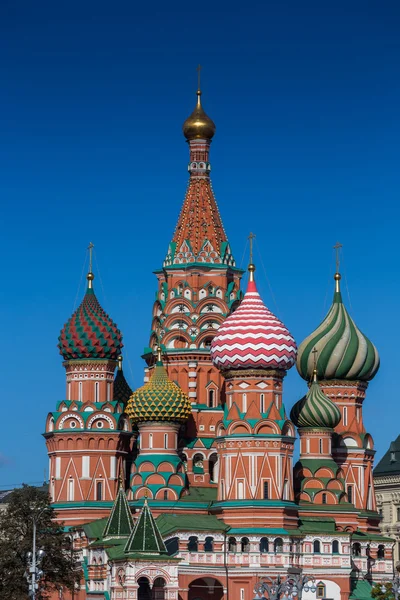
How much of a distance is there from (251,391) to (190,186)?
1146 centimetres

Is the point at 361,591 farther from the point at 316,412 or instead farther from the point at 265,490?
the point at 316,412

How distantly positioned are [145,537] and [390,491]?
3444 cm

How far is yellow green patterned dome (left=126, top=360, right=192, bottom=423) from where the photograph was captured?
66.7m

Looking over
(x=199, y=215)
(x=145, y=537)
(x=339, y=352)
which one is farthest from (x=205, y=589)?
(x=199, y=215)

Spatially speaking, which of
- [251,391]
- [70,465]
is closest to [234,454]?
[251,391]

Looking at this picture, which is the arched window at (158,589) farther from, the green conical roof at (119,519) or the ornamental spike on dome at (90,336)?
the ornamental spike on dome at (90,336)

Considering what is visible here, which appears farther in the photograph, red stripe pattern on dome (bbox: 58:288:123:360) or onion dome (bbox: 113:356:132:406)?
onion dome (bbox: 113:356:132:406)

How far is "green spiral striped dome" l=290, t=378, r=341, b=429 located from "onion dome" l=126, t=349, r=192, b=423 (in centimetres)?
441

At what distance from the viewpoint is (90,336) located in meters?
69.1

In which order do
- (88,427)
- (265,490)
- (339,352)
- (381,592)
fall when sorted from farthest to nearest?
(339,352) → (88,427) → (265,490) → (381,592)

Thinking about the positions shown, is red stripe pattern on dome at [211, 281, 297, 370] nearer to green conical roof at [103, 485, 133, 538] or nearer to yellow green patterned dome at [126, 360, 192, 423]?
yellow green patterned dome at [126, 360, 192, 423]

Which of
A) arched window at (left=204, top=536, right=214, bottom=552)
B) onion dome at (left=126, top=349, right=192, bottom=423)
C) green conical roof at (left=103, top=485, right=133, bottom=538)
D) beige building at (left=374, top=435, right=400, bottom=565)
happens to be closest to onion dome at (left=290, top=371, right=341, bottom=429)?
onion dome at (left=126, top=349, right=192, bottom=423)

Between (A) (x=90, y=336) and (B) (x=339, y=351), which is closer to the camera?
(A) (x=90, y=336)

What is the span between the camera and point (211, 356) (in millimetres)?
67500
